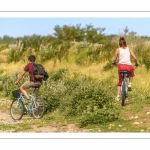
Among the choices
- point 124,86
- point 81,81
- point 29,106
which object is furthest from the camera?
point 81,81

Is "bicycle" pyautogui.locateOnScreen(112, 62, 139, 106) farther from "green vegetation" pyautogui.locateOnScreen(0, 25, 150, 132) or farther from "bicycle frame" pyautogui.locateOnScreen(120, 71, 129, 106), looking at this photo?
"green vegetation" pyautogui.locateOnScreen(0, 25, 150, 132)

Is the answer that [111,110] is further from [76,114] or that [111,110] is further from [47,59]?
[47,59]

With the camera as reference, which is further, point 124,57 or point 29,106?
point 124,57

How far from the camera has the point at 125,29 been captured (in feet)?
75.7

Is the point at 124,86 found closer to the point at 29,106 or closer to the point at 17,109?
the point at 29,106

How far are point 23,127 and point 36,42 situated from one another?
17381mm

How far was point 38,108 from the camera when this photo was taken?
12.3 meters

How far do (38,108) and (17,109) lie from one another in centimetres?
67

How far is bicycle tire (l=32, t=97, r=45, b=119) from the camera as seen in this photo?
478 inches

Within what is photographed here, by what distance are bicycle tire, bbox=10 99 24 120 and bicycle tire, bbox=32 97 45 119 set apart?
1.11ft

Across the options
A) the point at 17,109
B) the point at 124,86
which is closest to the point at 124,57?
the point at 124,86

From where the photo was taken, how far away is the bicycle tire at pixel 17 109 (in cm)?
1233

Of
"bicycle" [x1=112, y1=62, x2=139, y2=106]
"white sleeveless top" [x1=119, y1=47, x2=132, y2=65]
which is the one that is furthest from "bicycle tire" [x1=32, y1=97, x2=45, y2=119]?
"white sleeveless top" [x1=119, y1=47, x2=132, y2=65]
